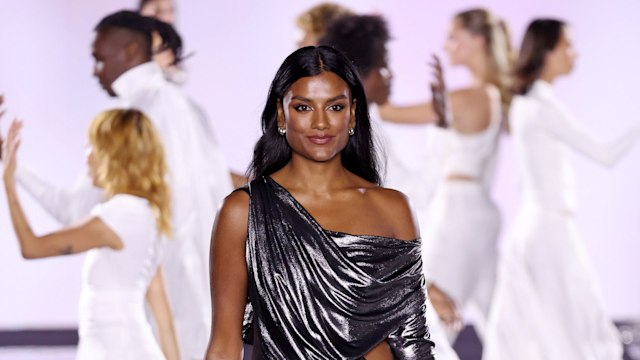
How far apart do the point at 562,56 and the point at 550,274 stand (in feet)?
4.27

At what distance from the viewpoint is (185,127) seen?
5789 millimetres

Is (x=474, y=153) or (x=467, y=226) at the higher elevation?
(x=474, y=153)

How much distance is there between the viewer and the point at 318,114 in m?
2.65

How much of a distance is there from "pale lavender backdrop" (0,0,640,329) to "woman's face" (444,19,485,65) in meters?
0.54

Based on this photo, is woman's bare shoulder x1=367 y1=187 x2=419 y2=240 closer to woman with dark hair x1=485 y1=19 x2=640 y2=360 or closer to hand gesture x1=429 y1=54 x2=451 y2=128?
hand gesture x1=429 y1=54 x2=451 y2=128

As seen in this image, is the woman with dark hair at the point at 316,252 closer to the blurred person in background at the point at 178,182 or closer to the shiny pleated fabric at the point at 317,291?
the shiny pleated fabric at the point at 317,291

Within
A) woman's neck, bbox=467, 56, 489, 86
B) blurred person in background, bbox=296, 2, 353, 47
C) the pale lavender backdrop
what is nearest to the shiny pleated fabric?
blurred person in background, bbox=296, 2, 353, 47

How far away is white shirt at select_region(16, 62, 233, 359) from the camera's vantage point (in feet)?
18.5

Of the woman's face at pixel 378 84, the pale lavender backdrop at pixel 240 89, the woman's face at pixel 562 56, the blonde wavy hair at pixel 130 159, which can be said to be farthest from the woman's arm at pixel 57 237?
the woman's face at pixel 562 56

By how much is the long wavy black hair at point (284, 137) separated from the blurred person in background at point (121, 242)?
2067 mm

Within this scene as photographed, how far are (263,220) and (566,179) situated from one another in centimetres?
464

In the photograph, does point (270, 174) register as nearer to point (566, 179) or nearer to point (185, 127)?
point (185, 127)

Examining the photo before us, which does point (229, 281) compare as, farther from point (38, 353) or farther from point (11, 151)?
point (38, 353)

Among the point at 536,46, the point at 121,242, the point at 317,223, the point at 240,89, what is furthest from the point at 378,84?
the point at 240,89
